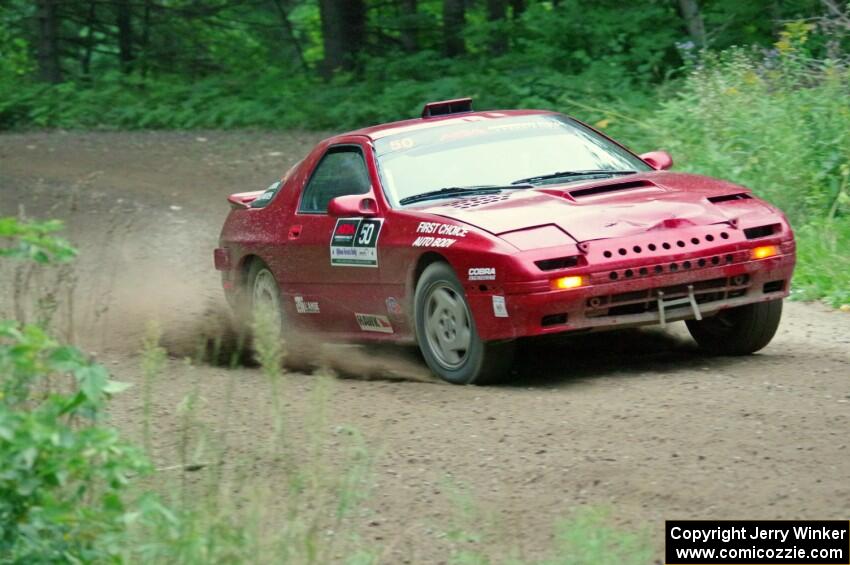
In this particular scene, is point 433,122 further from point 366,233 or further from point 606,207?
point 606,207

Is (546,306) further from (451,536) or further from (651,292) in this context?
(451,536)

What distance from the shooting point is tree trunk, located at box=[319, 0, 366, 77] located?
25.5 meters

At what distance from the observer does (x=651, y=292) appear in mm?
7254

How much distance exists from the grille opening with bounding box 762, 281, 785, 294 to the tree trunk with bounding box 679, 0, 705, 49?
38.9 feet

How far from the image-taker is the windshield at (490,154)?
835 cm

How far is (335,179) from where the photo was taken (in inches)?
360

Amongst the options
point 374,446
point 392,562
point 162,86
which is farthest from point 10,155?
point 392,562

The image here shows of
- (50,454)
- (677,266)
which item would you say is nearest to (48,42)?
(677,266)

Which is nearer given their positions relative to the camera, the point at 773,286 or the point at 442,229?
the point at 442,229

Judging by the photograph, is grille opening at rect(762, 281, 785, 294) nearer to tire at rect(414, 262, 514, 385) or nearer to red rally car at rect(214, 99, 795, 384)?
red rally car at rect(214, 99, 795, 384)

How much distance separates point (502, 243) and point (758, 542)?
112 inches

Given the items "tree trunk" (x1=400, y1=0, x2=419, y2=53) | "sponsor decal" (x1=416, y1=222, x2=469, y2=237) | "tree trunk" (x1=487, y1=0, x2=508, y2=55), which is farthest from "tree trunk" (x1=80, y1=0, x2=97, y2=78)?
"sponsor decal" (x1=416, y1=222, x2=469, y2=237)

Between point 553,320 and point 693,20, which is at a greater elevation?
point 693,20

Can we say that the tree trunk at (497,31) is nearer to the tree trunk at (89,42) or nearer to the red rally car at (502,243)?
the tree trunk at (89,42)
